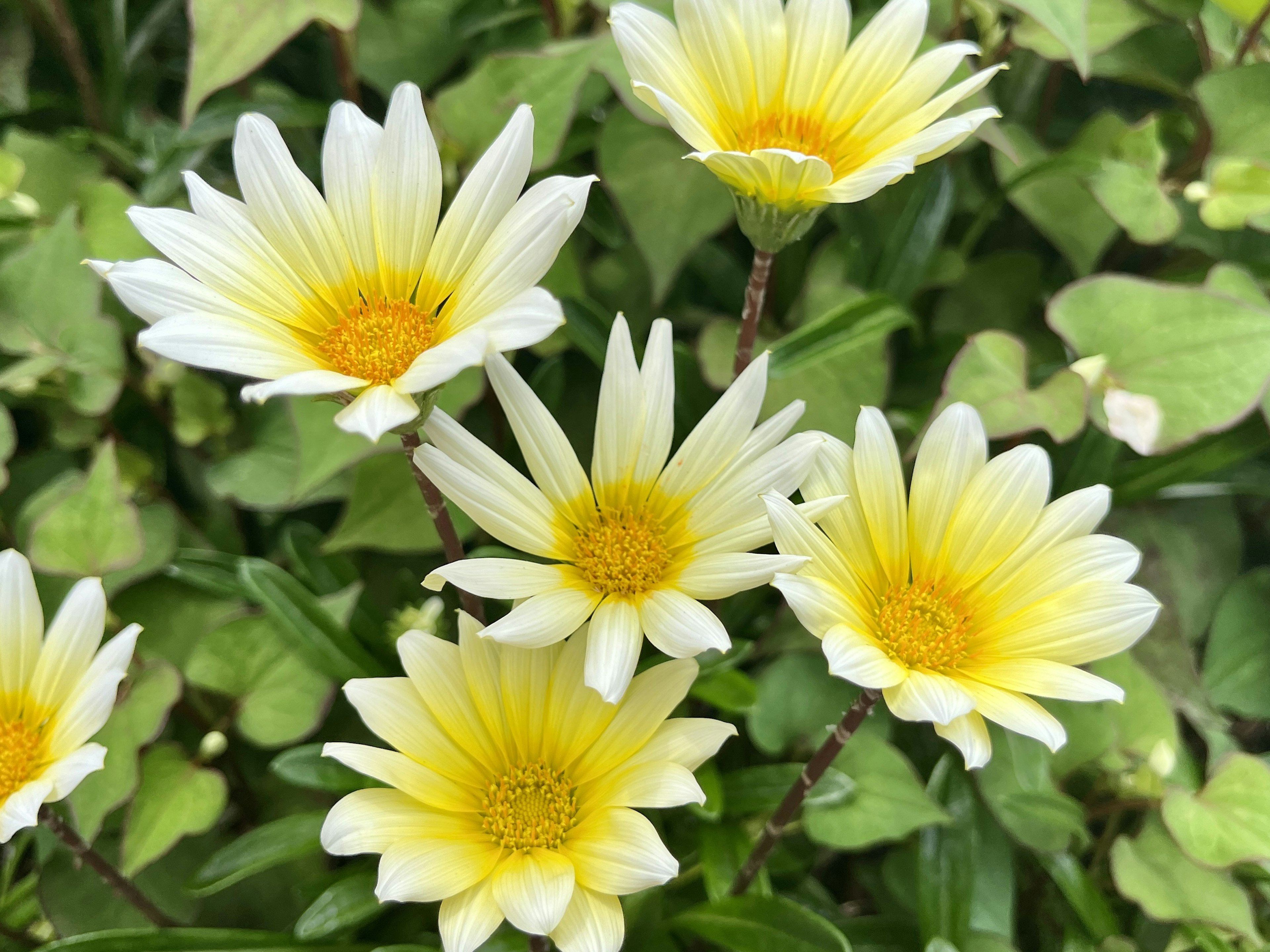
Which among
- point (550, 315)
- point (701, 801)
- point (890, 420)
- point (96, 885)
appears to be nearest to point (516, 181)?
point (550, 315)

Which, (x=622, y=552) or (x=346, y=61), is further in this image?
(x=346, y=61)

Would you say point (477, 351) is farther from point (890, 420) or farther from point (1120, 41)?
point (1120, 41)

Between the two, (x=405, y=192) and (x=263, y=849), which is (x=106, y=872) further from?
(x=405, y=192)

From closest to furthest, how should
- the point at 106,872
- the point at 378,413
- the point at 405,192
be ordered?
1. the point at 378,413
2. the point at 405,192
3. the point at 106,872

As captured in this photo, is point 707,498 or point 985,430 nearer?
point 707,498

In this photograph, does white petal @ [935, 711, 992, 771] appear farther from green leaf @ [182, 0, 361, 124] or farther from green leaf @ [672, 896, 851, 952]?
green leaf @ [182, 0, 361, 124]

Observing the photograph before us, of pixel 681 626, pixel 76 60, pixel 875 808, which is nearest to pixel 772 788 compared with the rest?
pixel 875 808
